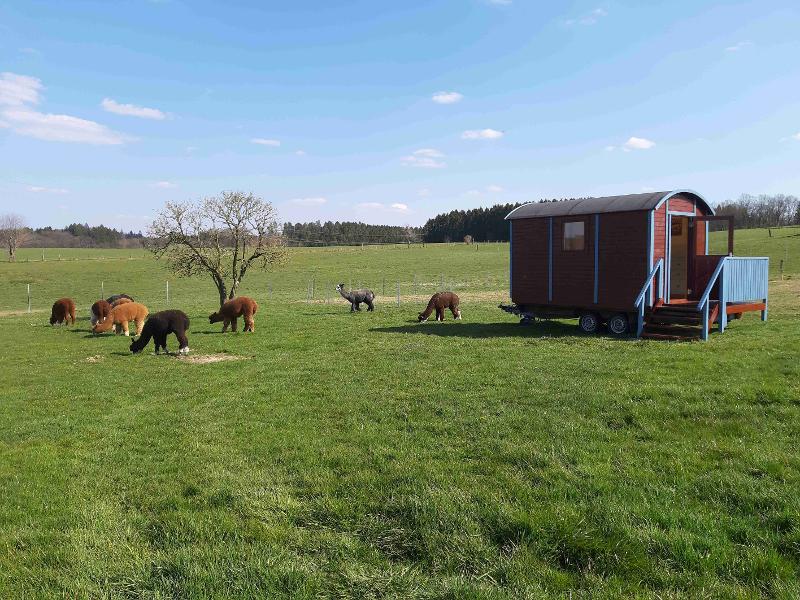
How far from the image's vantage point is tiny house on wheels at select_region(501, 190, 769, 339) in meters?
15.0

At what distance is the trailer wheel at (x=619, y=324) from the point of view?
15.7 meters

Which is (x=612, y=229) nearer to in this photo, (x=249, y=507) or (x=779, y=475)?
(x=779, y=475)

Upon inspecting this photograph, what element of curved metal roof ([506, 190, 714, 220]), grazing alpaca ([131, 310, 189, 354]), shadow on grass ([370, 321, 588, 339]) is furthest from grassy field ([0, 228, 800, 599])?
curved metal roof ([506, 190, 714, 220])

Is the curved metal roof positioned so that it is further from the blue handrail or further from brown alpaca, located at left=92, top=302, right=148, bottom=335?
brown alpaca, located at left=92, top=302, right=148, bottom=335

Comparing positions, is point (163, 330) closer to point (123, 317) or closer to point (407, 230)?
point (123, 317)

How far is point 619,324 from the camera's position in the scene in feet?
51.9

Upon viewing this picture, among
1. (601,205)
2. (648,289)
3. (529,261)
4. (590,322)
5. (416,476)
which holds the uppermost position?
(601,205)

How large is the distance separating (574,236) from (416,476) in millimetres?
12703

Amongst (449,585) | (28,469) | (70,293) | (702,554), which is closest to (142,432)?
(28,469)

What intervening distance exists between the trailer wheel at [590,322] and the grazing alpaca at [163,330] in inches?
436

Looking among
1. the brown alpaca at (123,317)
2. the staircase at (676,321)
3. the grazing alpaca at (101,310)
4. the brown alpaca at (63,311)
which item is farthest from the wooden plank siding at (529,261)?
the brown alpaca at (63,311)

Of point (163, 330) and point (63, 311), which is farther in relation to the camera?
point (63, 311)

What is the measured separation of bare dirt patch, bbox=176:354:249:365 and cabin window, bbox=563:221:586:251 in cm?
978

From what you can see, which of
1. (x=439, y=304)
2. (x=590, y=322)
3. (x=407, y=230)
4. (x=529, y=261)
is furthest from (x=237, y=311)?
(x=407, y=230)
